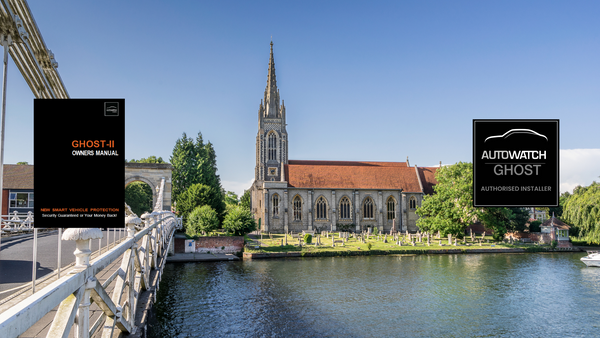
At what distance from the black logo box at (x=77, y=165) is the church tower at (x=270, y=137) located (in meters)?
61.1

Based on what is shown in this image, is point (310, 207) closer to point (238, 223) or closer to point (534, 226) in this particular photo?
point (238, 223)

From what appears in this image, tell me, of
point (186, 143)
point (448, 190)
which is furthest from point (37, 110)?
point (186, 143)

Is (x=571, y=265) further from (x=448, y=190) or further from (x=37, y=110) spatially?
(x=37, y=110)

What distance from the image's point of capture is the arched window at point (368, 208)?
61.4m

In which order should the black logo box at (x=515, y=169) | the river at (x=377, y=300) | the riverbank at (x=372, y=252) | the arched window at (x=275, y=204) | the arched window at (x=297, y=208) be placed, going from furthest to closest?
the arched window at (x=297, y=208) < the arched window at (x=275, y=204) < the riverbank at (x=372, y=252) < the river at (x=377, y=300) < the black logo box at (x=515, y=169)

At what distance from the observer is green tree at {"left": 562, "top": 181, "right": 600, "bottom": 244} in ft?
136

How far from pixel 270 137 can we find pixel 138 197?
953 inches

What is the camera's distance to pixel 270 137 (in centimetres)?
7006

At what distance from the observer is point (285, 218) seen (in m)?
58.0

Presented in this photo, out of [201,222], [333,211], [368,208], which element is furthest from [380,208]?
[201,222]

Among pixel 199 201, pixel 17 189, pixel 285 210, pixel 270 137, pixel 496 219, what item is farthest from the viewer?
pixel 270 137

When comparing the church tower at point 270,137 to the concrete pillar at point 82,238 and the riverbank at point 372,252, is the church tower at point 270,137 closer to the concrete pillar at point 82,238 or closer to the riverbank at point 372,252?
the riverbank at point 372,252

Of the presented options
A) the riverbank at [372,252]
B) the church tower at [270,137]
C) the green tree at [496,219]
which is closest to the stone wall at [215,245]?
the riverbank at [372,252]

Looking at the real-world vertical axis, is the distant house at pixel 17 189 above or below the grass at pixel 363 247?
above
